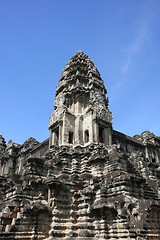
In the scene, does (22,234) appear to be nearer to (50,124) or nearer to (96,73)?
(50,124)

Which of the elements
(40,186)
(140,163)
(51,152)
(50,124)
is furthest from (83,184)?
(50,124)

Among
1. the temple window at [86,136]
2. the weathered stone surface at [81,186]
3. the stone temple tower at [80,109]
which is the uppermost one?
the stone temple tower at [80,109]

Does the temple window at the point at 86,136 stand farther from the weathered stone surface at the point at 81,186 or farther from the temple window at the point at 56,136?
the temple window at the point at 56,136

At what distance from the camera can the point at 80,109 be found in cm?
2000

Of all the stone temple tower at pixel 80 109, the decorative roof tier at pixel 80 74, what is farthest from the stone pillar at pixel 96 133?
the decorative roof tier at pixel 80 74

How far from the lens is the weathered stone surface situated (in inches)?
438

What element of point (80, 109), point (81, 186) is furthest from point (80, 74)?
point (81, 186)

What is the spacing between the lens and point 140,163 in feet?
57.4

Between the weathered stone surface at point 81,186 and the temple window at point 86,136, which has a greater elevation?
the temple window at point 86,136

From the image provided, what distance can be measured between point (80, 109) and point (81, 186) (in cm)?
776

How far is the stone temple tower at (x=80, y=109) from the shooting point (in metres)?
18.3

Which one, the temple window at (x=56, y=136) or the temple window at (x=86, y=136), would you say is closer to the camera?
the temple window at (x=86, y=136)

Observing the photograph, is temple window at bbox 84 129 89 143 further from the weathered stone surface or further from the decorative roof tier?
the decorative roof tier

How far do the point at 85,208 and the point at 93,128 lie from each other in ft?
22.5
